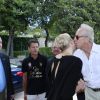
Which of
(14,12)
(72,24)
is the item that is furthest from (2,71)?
(72,24)

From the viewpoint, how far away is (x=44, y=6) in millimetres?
33844

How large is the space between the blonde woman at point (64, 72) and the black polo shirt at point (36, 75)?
7.08 feet

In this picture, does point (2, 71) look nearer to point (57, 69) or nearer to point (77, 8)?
point (57, 69)

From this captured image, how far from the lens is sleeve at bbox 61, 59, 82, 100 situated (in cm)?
454

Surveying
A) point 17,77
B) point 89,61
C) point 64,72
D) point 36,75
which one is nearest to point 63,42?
point 64,72

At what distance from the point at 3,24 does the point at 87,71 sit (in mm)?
25182

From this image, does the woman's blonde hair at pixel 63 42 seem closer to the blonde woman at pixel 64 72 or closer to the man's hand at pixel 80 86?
the blonde woman at pixel 64 72

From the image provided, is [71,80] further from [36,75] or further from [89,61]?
[36,75]

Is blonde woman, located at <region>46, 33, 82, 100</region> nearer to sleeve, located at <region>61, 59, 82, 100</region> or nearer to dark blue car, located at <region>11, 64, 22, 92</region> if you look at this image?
sleeve, located at <region>61, 59, 82, 100</region>

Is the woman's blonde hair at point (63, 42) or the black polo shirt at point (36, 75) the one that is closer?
the woman's blonde hair at point (63, 42)

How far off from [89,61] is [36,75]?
2011mm

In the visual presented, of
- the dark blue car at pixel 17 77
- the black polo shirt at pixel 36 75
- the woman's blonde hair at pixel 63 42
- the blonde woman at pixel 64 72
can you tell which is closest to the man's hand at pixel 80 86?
the blonde woman at pixel 64 72

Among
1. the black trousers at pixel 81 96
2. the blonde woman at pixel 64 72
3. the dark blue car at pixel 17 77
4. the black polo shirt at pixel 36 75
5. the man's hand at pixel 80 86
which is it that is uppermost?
the blonde woman at pixel 64 72

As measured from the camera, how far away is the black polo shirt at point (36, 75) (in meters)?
6.95
